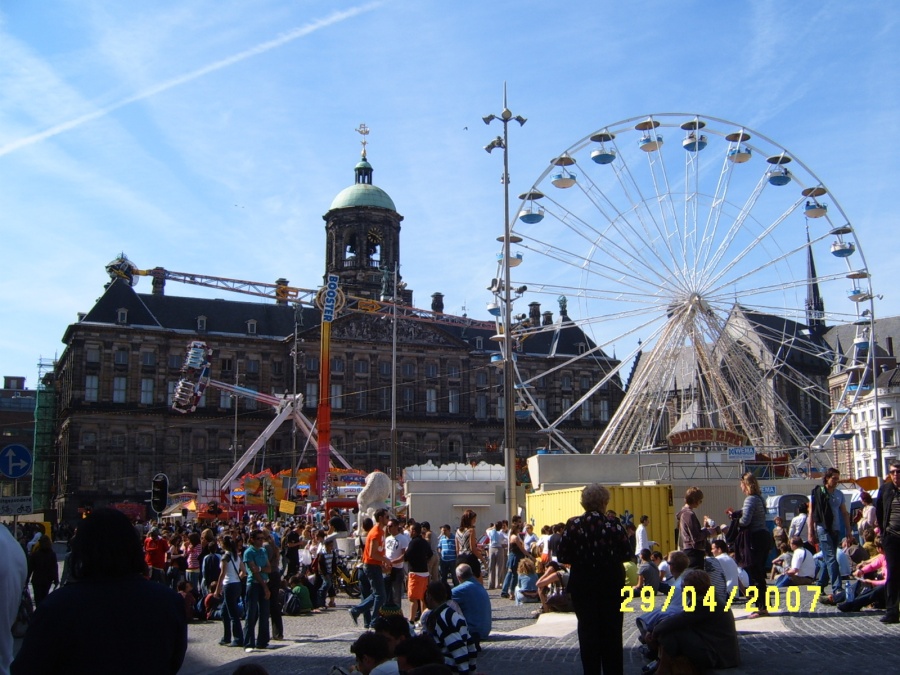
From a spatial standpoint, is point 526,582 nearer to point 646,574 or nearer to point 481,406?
point 646,574

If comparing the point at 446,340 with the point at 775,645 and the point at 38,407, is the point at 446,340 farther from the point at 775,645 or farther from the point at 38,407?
the point at 775,645

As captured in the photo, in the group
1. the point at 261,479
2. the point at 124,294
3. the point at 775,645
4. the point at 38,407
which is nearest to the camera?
the point at 775,645

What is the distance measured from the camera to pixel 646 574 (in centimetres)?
1573

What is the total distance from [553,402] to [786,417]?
56273 millimetres

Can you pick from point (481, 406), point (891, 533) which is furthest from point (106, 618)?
point (481, 406)

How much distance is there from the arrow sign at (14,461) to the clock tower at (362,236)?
2703 inches

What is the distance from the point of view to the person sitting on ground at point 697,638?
8328 mm

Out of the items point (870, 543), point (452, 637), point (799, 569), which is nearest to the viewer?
point (452, 637)

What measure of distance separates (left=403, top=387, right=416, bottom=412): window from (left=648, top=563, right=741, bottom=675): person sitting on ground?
75.1 m

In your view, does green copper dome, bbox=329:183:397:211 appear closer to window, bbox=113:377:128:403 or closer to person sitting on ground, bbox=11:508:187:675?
window, bbox=113:377:128:403

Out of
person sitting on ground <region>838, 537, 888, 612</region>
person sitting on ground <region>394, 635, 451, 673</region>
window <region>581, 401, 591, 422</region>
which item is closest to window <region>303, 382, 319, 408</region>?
window <region>581, 401, 591, 422</region>

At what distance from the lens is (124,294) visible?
78938 millimetres

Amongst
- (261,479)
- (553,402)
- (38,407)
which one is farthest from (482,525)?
(38,407)

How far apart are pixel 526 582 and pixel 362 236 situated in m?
67.1
